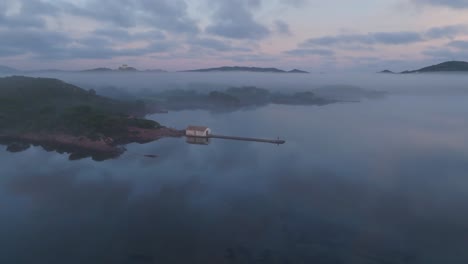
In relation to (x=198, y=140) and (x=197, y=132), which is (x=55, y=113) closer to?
(x=197, y=132)

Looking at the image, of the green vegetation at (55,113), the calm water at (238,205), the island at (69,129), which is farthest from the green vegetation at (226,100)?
the calm water at (238,205)

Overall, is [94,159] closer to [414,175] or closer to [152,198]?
[152,198]

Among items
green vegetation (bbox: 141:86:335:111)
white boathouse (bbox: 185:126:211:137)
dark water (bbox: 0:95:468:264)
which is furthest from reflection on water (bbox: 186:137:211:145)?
green vegetation (bbox: 141:86:335:111)

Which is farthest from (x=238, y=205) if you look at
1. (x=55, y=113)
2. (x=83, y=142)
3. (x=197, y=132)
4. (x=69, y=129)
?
(x=55, y=113)

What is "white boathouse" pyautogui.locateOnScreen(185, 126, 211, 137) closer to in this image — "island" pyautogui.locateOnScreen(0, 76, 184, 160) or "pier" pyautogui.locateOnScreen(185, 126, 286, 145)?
"pier" pyautogui.locateOnScreen(185, 126, 286, 145)

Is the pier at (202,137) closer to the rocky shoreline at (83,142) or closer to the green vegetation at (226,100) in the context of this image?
the rocky shoreline at (83,142)

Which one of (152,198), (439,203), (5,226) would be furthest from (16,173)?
(439,203)
